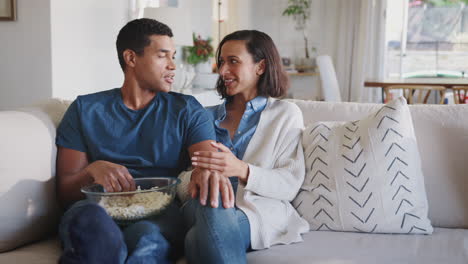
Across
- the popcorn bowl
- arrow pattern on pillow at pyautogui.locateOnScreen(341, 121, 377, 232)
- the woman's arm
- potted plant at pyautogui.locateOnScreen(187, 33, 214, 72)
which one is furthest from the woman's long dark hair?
potted plant at pyautogui.locateOnScreen(187, 33, 214, 72)

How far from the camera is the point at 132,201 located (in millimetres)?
1537

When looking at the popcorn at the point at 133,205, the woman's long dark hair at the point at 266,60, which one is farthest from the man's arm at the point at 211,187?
the woman's long dark hair at the point at 266,60

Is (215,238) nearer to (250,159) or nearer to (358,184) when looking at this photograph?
(250,159)

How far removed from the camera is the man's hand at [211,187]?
150cm

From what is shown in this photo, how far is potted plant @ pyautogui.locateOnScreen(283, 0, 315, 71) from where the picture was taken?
7414 mm

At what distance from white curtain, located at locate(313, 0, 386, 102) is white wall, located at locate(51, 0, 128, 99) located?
12.6 ft

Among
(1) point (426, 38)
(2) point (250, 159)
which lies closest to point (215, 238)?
(2) point (250, 159)

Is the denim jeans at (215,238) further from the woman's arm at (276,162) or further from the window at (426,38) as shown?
the window at (426,38)

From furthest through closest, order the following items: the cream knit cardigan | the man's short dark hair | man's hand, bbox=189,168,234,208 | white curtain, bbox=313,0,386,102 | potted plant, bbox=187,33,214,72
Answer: white curtain, bbox=313,0,386,102 → potted plant, bbox=187,33,214,72 → the man's short dark hair → the cream knit cardigan → man's hand, bbox=189,168,234,208

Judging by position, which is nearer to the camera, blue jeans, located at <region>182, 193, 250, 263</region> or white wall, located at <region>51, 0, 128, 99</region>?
blue jeans, located at <region>182, 193, 250, 263</region>

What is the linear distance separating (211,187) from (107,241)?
1.18 ft

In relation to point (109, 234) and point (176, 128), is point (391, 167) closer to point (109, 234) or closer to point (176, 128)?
point (176, 128)

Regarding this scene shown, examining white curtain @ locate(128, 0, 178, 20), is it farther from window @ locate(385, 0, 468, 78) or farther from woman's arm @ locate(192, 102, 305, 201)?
window @ locate(385, 0, 468, 78)

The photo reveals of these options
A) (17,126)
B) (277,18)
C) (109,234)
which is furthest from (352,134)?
(277,18)
